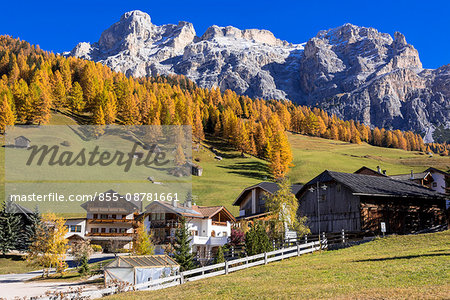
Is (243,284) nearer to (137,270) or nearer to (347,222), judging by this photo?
(137,270)

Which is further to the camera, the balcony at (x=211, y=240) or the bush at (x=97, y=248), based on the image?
the bush at (x=97, y=248)

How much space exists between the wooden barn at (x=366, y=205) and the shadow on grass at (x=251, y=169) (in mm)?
54837

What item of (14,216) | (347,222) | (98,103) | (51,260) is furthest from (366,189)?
(98,103)

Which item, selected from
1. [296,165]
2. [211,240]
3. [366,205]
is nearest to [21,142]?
[211,240]

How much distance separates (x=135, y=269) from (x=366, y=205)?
25.8 metres

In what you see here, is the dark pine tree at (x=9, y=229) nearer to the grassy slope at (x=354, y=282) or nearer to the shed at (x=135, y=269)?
the shed at (x=135, y=269)

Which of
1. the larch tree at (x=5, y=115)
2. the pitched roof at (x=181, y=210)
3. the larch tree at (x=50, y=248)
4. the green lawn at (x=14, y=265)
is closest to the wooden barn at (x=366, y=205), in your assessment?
the pitched roof at (x=181, y=210)

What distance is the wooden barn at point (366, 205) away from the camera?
4234 centimetres

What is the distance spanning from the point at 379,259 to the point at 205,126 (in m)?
132

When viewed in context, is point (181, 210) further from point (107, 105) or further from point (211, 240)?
point (107, 105)

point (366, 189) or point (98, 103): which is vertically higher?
point (98, 103)

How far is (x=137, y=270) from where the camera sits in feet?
95.3

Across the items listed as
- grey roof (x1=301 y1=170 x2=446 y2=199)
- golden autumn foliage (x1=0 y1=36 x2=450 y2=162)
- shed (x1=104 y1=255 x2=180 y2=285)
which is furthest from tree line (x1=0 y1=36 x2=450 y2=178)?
shed (x1=104 y1=255 x2=180 y2=285)

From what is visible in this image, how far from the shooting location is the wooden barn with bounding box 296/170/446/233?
4234cm
